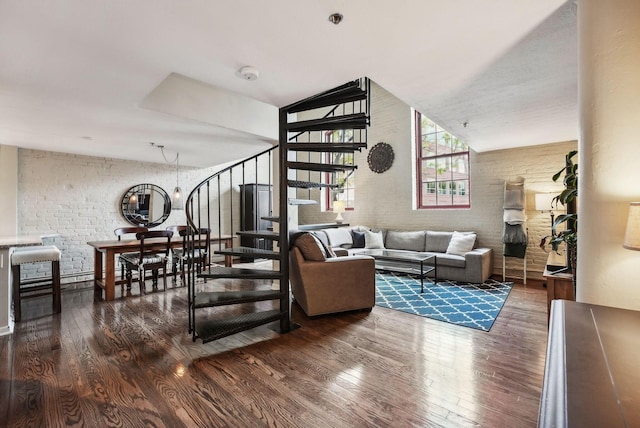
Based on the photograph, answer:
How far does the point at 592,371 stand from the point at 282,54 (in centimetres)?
229

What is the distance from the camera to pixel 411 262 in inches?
173

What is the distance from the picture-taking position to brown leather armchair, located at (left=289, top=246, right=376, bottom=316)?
3.15 metres

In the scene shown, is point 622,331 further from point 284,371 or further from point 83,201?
point 83,201

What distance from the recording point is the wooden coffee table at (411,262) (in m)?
4.40

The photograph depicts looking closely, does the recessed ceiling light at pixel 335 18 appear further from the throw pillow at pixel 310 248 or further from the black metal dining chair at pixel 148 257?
the black metal dining chair at pixel 148 257

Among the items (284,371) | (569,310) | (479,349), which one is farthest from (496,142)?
(284,371)

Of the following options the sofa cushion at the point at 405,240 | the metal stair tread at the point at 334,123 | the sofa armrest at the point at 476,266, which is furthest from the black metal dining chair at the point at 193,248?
the sofa armrest at the point at 476,266

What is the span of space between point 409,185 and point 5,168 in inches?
266

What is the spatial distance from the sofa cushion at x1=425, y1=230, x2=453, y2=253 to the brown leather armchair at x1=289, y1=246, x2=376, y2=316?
254 cm

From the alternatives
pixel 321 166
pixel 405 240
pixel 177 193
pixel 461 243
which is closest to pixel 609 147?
pixel 321 166

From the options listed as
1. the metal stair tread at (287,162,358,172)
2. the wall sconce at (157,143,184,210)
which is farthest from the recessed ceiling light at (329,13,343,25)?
the wall sconce at (157,143,184,210)

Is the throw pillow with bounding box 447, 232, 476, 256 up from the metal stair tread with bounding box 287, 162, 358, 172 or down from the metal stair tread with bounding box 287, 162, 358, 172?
down

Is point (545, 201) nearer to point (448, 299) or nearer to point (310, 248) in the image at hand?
point (448, 299)

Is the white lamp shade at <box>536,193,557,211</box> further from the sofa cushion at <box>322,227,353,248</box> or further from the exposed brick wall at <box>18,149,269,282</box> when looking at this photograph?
the exposed brick wall at <box>18,149,269,282</box>
